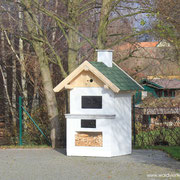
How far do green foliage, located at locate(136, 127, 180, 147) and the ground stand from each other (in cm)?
199

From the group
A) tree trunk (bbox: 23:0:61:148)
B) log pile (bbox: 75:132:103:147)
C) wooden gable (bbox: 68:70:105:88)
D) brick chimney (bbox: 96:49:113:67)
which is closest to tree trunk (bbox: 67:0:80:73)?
tree trunk (bbox: 23:0:61:148)

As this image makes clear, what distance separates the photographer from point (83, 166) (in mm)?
10242

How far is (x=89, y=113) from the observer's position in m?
11.6

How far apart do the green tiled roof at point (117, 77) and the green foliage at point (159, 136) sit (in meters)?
3.18

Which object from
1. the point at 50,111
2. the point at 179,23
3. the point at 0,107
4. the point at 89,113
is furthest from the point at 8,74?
the point at 179,23

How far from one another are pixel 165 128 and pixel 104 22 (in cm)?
426

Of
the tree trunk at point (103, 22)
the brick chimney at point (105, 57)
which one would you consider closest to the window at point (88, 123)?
the brick chimney at point (105, 57)

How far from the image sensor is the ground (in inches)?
359

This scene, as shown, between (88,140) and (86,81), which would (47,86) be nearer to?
(86,81)

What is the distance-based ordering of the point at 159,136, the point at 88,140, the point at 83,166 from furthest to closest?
1. the point at 159,136
2. the point at 88,140
3. the point at 83,166

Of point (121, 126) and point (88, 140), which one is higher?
point (121, 126)

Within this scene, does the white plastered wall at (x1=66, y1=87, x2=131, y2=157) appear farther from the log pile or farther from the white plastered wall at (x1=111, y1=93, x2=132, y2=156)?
the log pile

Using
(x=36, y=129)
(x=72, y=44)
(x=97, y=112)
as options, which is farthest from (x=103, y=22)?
(x=36, y=129)

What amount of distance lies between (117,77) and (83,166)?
9.47ft
